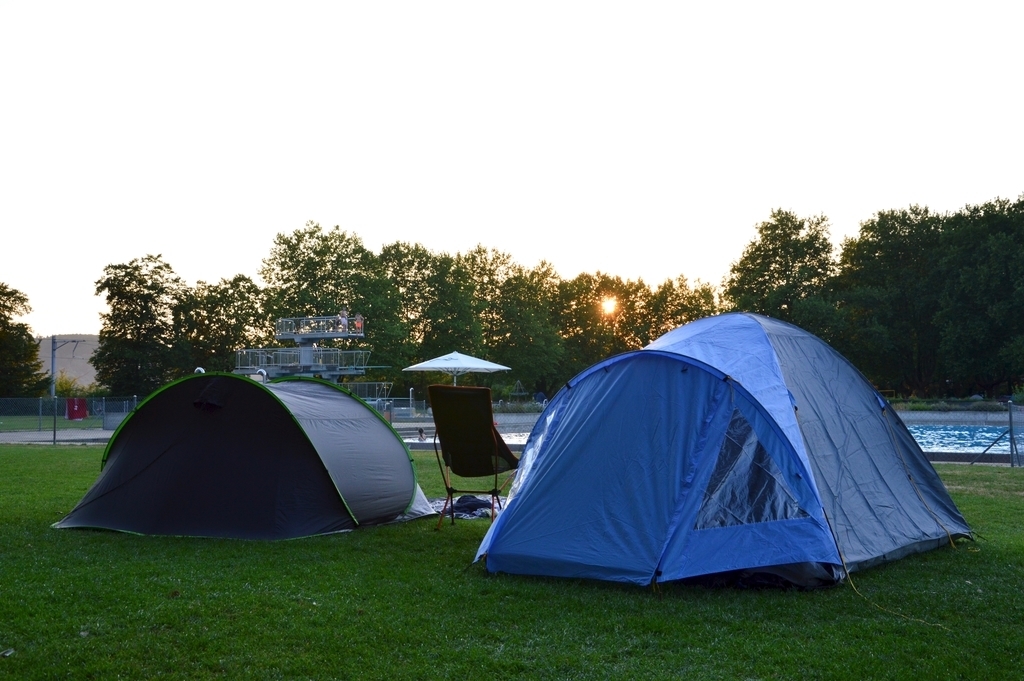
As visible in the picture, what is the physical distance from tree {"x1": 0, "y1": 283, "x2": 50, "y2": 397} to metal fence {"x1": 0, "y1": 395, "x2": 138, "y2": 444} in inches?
412

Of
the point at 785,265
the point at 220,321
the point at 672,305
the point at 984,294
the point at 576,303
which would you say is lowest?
the point at 984,294

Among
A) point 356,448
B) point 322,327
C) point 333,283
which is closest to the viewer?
point 356,448

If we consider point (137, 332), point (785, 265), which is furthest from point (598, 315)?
point (137, 332)

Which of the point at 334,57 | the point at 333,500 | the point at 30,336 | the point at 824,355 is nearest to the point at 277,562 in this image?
the point at 333,500

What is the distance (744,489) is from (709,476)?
0.80ft

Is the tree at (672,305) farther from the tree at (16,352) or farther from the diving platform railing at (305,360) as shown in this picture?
the tree at (16,352)

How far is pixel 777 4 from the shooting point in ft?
39.2

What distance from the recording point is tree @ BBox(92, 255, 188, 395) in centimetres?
5306

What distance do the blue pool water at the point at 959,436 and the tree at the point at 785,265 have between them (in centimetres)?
2140

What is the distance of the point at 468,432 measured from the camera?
8.32 m

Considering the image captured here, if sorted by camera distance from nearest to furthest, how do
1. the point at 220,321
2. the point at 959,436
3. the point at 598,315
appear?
the point at 959,436 < the point at 220,321 < the point at 598,315

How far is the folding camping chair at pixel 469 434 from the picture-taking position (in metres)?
8.08

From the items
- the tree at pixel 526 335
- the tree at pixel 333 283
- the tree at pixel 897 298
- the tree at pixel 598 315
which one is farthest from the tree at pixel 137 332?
the tree at pixel 897 298

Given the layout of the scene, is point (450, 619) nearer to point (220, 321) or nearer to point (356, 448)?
point (356, 448)
